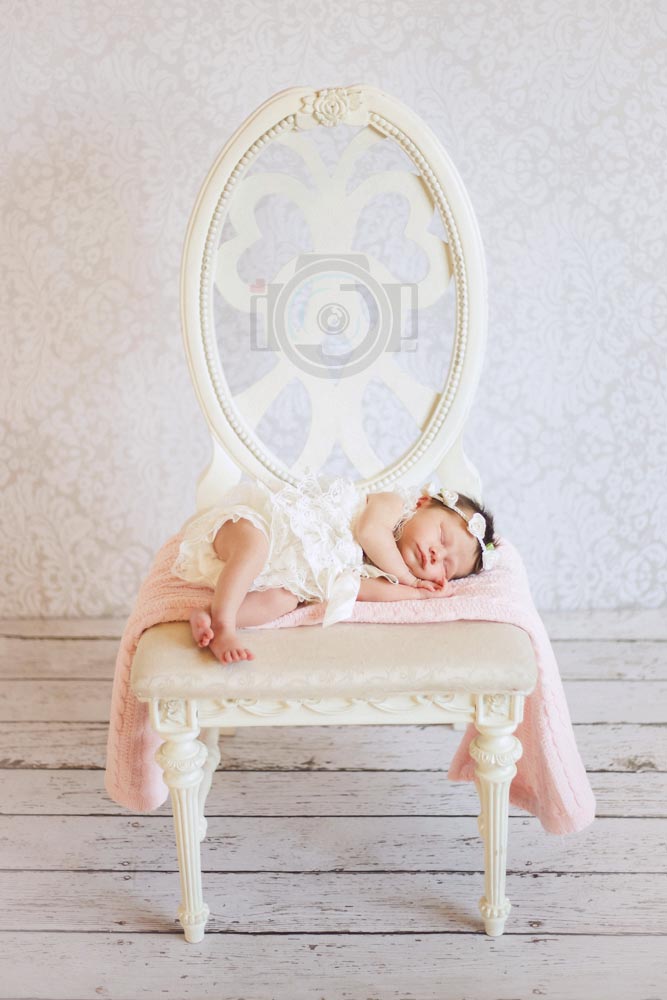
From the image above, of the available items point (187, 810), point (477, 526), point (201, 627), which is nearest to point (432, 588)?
point (477, 526)

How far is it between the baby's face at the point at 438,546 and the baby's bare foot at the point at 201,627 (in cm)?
33

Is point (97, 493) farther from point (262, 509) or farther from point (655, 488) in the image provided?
point (655, 488)

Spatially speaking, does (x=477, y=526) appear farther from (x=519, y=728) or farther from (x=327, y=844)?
(x=327, y=844)

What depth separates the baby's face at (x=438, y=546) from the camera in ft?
4.34

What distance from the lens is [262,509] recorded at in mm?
1342

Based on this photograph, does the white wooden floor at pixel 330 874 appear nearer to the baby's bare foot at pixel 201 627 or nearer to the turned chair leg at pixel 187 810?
the turned chair leg at pixel 187 810

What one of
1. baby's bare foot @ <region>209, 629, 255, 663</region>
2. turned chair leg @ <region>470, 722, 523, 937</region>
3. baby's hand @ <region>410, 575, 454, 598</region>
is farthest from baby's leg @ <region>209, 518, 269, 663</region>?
turned chair leg @ <region>470, 722, 523, 937</region>

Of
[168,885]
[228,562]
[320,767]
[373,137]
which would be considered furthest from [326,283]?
[168,885]

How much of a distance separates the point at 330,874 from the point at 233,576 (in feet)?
1.64

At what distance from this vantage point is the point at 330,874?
1.36 meters

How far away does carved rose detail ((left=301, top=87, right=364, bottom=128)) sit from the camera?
4.72ft

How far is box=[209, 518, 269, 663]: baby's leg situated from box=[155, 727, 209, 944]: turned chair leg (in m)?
0.12

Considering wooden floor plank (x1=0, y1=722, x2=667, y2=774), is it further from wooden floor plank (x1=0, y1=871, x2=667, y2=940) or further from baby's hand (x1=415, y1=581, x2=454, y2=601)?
baby's hand (x1=415, y1=581, x2=454, y2=601)

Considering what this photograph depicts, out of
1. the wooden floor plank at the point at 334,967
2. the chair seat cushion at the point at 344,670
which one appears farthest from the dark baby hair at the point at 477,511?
the wooden floor plank at the point at 334,967
